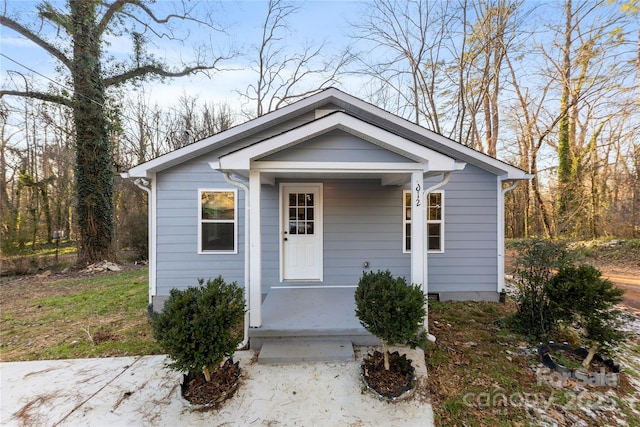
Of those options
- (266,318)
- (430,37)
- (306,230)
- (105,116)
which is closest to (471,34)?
(430,37)

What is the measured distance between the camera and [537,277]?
3.64 m

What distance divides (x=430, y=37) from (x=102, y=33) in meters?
12.5

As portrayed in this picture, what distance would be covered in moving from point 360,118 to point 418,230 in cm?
259

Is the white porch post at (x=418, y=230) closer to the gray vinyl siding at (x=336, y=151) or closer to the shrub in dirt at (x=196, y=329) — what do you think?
the gray vinyl siding at (x=336, y=151)

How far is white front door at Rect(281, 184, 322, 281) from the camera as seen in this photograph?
5387 millimetres

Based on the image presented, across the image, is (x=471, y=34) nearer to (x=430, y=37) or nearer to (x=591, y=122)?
(x=430, y=37)

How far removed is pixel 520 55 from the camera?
11727 mm

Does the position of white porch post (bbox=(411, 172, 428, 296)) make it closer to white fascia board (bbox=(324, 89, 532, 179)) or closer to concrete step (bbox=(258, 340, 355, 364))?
concrete step (bbox=(258, 340, 355, 364))

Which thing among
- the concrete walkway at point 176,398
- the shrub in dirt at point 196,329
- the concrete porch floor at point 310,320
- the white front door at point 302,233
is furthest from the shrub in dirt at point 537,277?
the shrub in dirt at point 196,329

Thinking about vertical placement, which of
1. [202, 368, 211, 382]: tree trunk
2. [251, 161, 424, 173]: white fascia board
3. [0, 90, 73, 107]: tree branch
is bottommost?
[202, 368, 211, 382]: tree trunk

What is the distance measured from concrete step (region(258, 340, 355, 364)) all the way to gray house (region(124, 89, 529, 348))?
2.36 ft

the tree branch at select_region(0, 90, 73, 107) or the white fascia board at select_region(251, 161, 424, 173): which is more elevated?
the tree branch at select_region(0, 90, 73, 107)

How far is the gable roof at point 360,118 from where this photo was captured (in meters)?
4.85

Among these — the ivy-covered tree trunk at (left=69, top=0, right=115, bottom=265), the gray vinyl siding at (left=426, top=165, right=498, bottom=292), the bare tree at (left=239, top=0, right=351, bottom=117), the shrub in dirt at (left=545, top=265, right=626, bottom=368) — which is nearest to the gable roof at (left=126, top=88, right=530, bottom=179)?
the gray vinyl siding at (left=426, top=165, right=498, bottom=292)
